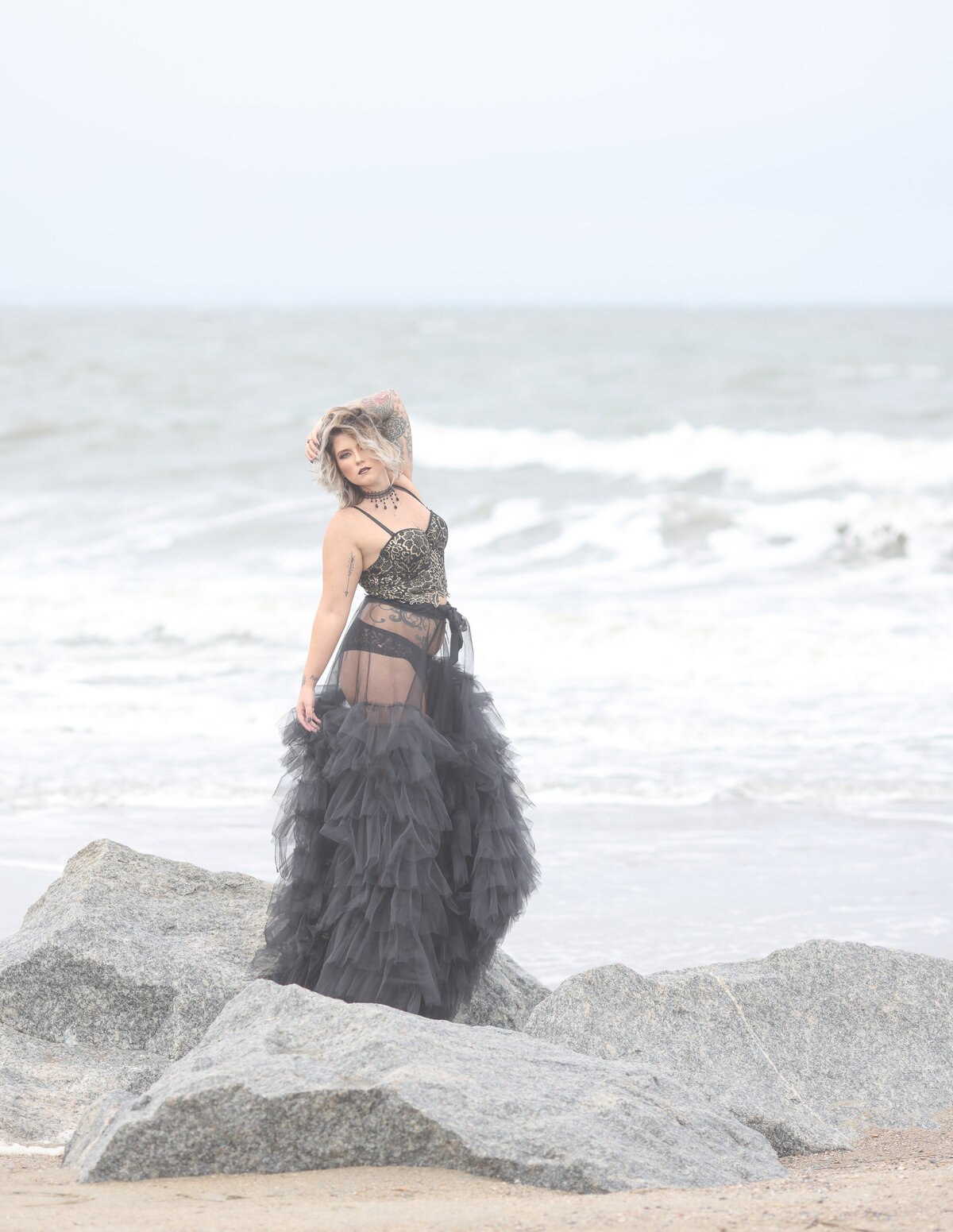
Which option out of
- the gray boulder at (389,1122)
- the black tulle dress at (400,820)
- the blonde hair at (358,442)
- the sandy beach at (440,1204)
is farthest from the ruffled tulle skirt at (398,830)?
the sandy beach at (440,1204)

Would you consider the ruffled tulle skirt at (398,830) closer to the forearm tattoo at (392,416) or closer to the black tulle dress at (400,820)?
the black tulle dress at (400,820)

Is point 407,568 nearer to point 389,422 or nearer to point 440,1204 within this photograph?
point 389,422

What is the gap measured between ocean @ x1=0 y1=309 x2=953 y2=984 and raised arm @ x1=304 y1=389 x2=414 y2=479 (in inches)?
81.0

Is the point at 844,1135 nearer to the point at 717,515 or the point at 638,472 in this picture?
the point at 717,515

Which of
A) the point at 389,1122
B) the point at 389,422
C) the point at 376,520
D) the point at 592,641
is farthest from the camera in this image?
the point at 592,641

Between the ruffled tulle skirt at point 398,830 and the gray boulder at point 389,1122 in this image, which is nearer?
the gray boulder at point 389,1122

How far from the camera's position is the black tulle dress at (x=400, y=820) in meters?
3.59

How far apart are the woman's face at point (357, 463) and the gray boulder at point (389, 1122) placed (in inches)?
62.4

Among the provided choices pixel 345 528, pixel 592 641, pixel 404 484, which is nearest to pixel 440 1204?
pixel 345 528

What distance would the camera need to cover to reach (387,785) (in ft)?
11.8

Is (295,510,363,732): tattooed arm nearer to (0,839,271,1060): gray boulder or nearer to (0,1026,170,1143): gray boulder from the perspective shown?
(0,839,271,1060): gray boulder

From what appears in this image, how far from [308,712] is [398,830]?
1.48 ft

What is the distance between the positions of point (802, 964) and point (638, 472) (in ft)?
53.7

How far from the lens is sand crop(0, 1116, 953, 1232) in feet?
7.41
